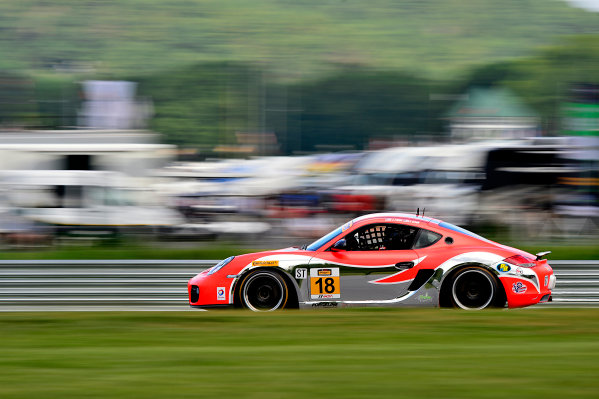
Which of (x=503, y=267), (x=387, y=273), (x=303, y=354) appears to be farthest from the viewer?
(x=387, y=273)

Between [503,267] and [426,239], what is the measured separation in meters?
0.81

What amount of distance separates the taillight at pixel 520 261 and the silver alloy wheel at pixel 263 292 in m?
2.28

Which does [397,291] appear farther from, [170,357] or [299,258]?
[170,357]

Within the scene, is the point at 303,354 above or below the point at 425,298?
above

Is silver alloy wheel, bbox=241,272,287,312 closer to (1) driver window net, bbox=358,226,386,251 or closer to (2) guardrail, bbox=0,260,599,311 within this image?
(1) driver window net, bbox=358,226,386,251

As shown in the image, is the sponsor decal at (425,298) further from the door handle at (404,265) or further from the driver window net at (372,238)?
the driver window net at (372,238)

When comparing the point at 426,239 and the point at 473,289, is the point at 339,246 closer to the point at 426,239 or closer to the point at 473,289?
the point at 426,239

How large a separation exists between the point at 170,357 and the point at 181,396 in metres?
1.20

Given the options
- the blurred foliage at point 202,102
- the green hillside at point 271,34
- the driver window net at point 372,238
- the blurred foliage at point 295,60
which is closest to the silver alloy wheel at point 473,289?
the driver window net at point 372,238

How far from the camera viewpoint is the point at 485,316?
7723mm

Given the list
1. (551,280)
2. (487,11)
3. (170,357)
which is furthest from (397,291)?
(487,11)

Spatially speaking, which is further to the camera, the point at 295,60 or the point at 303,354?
the point at 295,60

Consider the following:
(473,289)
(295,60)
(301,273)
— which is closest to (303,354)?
(301,273)

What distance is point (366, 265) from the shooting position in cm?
881
